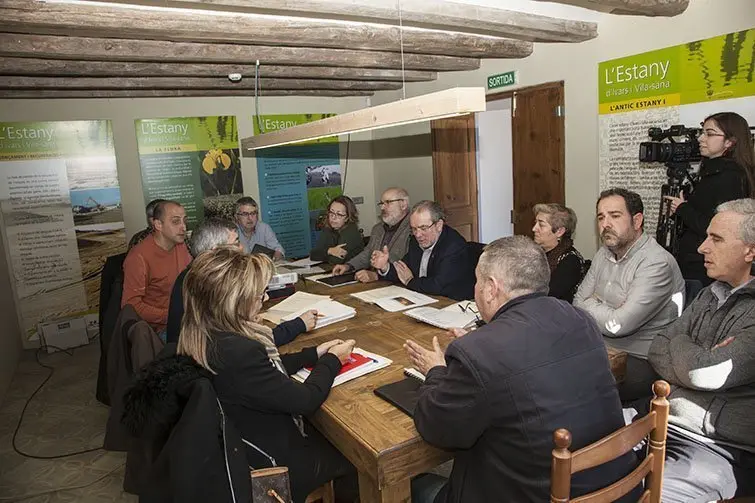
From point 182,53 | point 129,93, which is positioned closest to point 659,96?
point 182,53

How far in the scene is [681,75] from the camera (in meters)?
3.32

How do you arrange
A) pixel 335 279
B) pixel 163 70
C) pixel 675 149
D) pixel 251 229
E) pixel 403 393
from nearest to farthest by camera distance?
pixel 403 393 < pixel 675 149 < pixel 335 279 < pixel 163 70 < pixel 251 229

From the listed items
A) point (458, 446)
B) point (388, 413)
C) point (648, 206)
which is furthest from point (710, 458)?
point (648, 206)

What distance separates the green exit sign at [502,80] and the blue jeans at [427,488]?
3.52 metres

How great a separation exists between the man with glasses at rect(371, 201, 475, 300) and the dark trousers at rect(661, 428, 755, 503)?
5.02 ft

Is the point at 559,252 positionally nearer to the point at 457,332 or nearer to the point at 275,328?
the point at 457,332

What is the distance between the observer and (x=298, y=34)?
3.18 meters

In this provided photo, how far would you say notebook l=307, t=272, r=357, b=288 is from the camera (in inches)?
140

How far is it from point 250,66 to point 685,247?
337cm

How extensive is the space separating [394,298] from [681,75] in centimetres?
229

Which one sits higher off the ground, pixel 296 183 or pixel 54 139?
pixel 54 139

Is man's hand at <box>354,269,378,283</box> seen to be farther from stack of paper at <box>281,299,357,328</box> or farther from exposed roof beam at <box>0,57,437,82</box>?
exposed roof beam at <box>0,57,437,82</box>

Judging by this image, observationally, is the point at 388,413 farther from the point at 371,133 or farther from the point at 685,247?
the point at 371,133

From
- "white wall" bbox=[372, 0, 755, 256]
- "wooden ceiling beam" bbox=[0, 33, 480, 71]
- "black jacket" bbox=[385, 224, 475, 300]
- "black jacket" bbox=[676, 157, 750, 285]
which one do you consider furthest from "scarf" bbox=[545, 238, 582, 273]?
"wooden ceiling beam" bbox=[0, 33, 480, 71]
